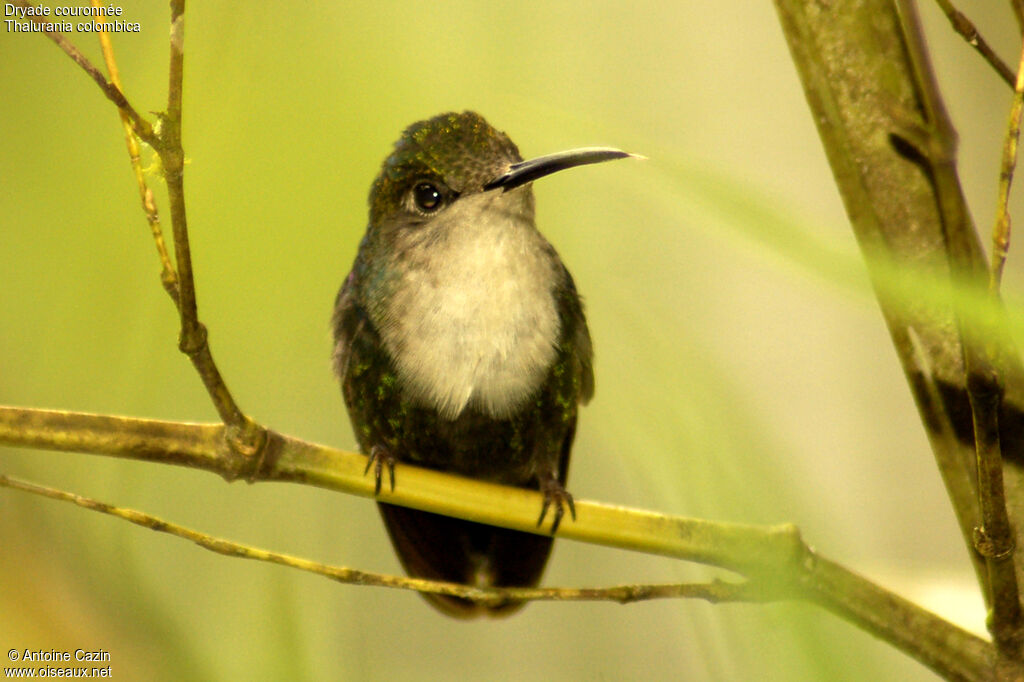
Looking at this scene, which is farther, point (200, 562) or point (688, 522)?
point (200, 562)

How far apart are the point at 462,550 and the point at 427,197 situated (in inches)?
19.8

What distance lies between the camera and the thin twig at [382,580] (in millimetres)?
663

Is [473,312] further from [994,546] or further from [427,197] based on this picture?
[994,546]

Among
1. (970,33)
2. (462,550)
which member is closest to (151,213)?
(970,33)

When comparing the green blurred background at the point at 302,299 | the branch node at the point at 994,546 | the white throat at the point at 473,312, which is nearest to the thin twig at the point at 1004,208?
the green blurred background at the point at 302,299

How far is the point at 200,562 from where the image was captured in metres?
1.13

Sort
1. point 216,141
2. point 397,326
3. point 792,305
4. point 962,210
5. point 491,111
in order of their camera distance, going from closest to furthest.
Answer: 1. point 962,210
2. point 216,141
3. point 491,111
4. point 397,326
5. point 792,305

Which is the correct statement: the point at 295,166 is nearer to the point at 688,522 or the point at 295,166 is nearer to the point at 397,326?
the point at 397,326

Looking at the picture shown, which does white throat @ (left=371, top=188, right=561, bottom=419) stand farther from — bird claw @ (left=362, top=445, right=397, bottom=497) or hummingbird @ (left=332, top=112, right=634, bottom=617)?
bird claw @ (left=362, top=445, right=397, bottom=497)

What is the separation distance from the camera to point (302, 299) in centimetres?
92

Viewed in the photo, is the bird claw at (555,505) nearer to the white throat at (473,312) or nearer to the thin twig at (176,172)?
the white throat at (473,312)

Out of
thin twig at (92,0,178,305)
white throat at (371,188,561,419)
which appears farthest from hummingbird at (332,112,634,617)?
thin twig at (92,0,178,305)

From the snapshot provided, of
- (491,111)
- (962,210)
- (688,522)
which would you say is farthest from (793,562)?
(491,111)

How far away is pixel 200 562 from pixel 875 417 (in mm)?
1594
